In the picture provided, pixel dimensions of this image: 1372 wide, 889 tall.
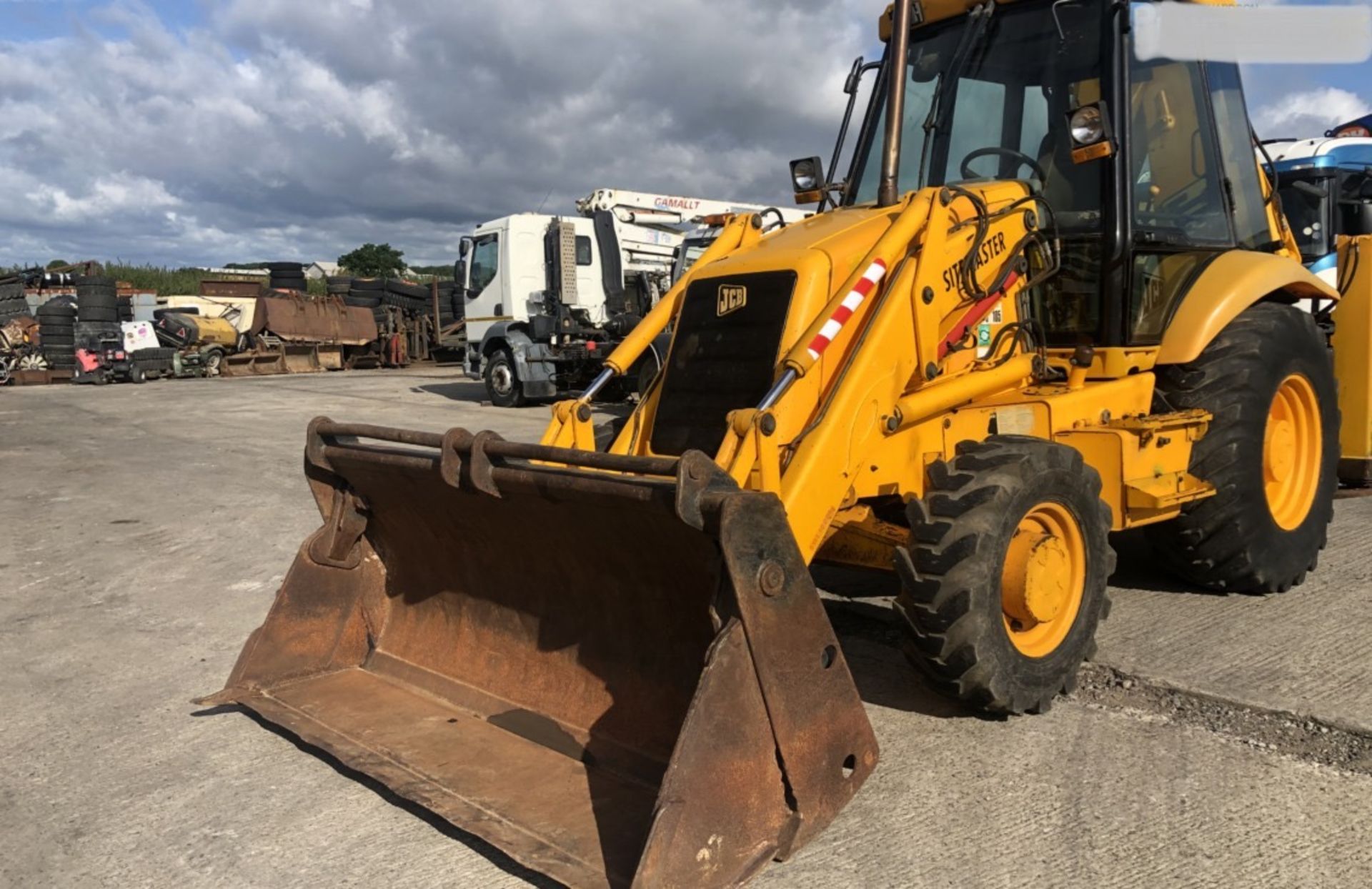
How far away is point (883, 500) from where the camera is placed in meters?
4.13

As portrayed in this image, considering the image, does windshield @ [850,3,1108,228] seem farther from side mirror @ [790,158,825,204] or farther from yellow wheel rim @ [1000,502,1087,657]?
yellow wheel rim @ [1000,502,1087,657]

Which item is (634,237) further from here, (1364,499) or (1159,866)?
(1159,866)

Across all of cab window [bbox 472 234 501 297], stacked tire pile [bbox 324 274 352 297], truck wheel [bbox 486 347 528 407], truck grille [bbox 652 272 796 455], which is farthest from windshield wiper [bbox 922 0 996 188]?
stacked tire pile [bbox 324 274 352 297]

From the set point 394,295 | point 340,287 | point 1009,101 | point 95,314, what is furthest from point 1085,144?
point 340,287

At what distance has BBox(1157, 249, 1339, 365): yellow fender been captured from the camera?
479 centimetres

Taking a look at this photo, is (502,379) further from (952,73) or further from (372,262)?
(372,262)

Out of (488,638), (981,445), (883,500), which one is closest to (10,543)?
(488,638)

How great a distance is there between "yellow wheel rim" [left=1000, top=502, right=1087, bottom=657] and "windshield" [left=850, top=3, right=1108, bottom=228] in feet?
5.43

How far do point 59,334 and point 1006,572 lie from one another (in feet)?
89.5

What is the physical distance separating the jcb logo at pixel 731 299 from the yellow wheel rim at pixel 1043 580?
4.49 ft

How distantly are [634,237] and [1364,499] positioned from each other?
42.5ft

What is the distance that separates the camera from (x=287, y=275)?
113ft

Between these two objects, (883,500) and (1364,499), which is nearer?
(883,500)

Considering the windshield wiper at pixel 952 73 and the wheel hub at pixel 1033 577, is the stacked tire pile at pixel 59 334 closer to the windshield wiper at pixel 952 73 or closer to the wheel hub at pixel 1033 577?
the windshield wiper at pixel 952 73
